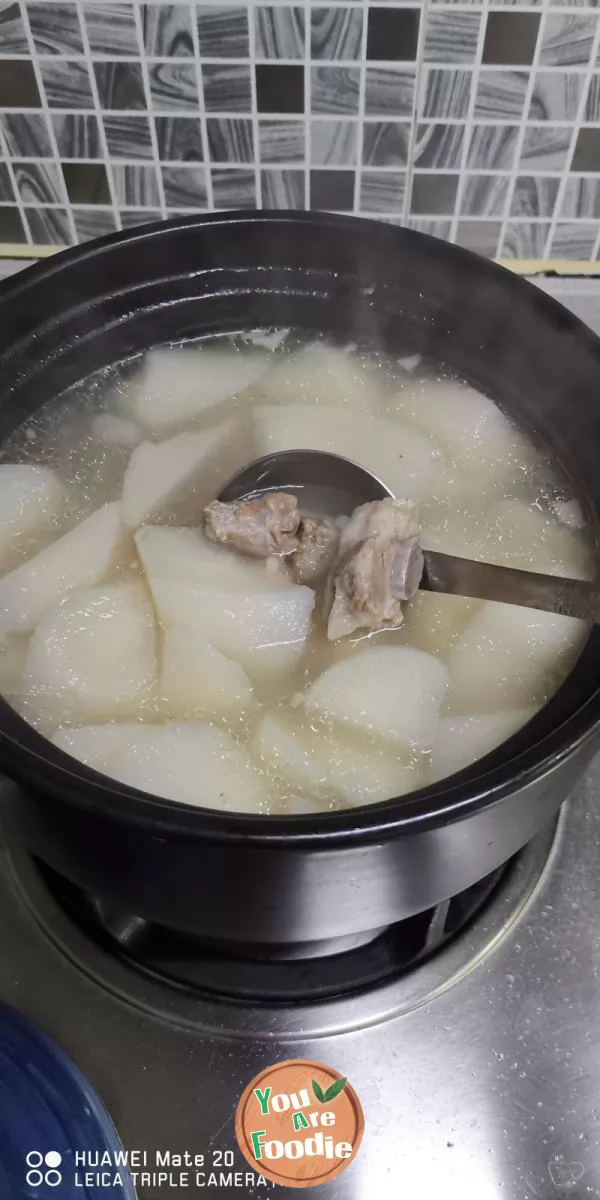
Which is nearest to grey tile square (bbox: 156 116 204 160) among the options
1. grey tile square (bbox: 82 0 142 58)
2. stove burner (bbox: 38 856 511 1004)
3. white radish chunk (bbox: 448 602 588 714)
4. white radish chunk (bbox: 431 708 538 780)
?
grey tile square (bbox: 82 0 142 58)

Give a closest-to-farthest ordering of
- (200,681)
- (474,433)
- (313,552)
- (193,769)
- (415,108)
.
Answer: (193,769) < (200,681) < (313,552) < (474,433) < (415,108)

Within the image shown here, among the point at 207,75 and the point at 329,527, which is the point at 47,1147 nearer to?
the point at 329,527

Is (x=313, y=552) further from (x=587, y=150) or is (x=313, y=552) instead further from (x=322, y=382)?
(x=587, y=150)

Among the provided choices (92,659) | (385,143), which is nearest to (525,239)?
(385,143)

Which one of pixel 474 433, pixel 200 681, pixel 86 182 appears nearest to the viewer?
pixel 200 681

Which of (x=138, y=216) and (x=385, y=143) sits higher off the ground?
(x=385, y=143)

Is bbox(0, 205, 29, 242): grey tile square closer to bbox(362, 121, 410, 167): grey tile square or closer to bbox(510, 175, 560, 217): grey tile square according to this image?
bbox(362, 121, 410, 167): grey tile square

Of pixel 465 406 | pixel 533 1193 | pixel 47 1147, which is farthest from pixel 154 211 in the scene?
pixel 533 1193

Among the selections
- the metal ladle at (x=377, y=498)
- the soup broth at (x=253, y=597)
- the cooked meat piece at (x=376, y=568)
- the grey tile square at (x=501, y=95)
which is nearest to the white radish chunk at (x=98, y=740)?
the soup broth at (x=253, y=597)
